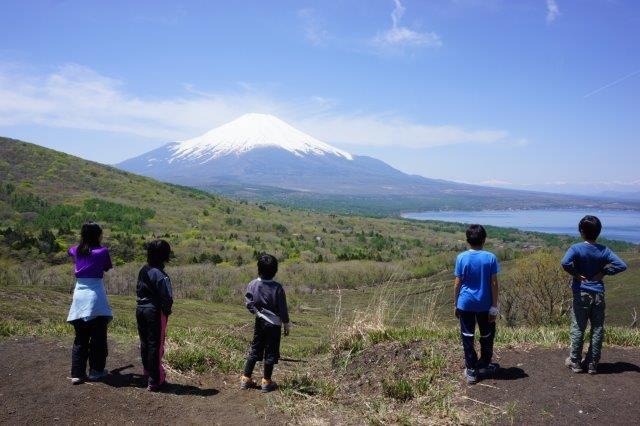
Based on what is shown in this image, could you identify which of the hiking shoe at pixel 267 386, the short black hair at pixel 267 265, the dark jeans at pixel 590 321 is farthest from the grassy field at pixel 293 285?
the short black hair at pixel 267 265

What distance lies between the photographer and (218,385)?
5.74 metres

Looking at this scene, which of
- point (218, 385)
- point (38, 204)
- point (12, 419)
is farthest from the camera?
point (38, 204)

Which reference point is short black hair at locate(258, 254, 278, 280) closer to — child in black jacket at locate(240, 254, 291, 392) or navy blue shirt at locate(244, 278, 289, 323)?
child in black jacket at locate(240, 254, 291, 392)

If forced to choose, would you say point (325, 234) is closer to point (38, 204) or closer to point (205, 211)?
point (205, 211)

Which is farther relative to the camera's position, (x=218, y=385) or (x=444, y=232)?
(x=444, y=232)

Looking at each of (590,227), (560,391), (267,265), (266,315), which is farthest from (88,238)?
(590,227)

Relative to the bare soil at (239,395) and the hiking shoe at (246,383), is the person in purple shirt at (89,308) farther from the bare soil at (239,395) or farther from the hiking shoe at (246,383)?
the hiking shoe at (246,383)

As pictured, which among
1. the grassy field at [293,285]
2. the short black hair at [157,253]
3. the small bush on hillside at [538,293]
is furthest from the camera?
the small bush on hillside at [538,293]

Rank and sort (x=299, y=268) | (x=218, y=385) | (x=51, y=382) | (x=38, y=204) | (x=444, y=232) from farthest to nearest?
(x=444, y=232) → (x=38, y=204) → (x=299, y=268) → (x=218, y=385) → (x=51, y=382)

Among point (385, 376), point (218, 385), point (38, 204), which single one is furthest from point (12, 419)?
point (38, 204)

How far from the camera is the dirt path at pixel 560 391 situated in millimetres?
4449

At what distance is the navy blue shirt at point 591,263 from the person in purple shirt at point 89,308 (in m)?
5.21

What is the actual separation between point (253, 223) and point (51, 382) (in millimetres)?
58107

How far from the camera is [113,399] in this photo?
4.99 meters
